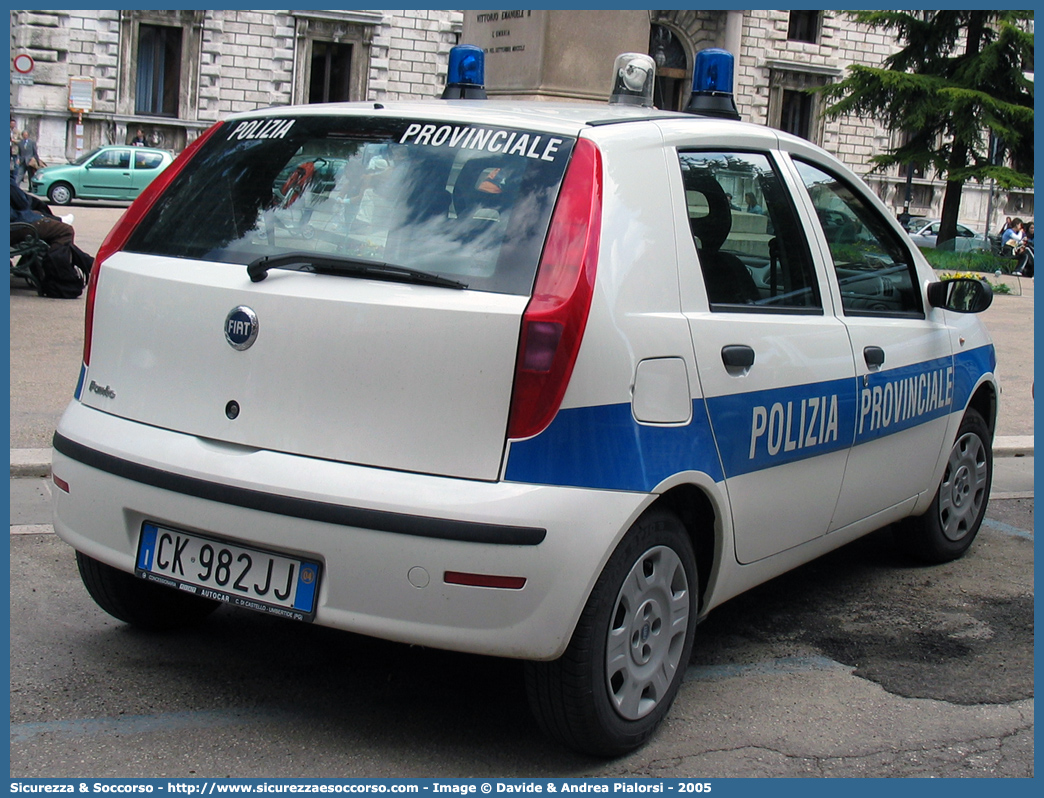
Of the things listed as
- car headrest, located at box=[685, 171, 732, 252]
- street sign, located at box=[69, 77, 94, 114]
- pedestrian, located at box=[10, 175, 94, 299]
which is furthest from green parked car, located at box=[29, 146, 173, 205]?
car headrest, located at box=[685, 171, 732, 252]

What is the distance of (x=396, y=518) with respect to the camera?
2.89 meters

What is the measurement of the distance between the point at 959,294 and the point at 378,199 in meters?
2.57

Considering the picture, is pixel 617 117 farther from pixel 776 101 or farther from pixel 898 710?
pixel 776 101

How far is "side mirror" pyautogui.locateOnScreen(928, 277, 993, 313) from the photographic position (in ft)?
15.6

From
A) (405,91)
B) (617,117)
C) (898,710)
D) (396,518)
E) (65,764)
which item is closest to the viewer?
(396,518)

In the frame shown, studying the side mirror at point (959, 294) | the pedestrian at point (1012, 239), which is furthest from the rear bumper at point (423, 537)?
the pedestrian at point (1012, 239)

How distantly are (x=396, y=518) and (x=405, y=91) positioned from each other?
3861 cm

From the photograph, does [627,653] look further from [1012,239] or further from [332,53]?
[332,53]

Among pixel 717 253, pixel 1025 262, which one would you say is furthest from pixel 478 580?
pixel 1025 262

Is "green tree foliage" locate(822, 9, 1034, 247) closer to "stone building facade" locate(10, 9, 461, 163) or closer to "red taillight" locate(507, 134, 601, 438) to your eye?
"stone building facade" locate(10, 9, 461, 163)

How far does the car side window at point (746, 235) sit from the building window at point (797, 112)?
4410 cm

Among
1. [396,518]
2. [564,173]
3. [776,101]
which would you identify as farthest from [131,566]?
[776,101]

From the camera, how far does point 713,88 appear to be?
518cm

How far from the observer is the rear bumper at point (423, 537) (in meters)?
2.88
